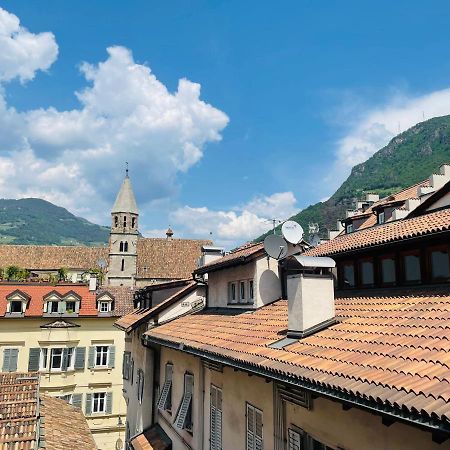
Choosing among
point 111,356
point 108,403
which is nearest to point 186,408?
point 111,356

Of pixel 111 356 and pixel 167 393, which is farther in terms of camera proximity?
pixel 111 356

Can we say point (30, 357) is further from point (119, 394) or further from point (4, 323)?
point (119, 394)

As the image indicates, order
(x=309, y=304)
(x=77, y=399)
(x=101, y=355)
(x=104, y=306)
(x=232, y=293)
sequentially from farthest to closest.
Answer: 1. (x=104, y=306)
2. (x=101, y=355)
3. (x=77, y=399)
4. (x=232, y=293)
5. (x=309, y=304)

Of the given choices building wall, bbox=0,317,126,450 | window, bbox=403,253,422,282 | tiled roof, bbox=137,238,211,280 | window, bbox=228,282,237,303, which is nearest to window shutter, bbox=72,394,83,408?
building wall, bbox=0,317,126,450

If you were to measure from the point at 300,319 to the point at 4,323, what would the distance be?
94.6 feet

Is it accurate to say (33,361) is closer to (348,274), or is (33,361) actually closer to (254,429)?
(254,429)

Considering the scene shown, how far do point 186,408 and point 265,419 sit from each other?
219 inches

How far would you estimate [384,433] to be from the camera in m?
5.47

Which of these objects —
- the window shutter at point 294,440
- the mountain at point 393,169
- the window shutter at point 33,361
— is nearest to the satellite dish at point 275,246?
the window shutter at point 294,440

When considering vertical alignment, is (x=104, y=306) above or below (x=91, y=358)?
above

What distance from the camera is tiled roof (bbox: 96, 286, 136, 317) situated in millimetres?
35062

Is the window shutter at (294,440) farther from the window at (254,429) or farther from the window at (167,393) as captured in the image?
the window at (167,393)

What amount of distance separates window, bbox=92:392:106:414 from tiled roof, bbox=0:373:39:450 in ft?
61.6

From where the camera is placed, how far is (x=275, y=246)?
13.9 metres
